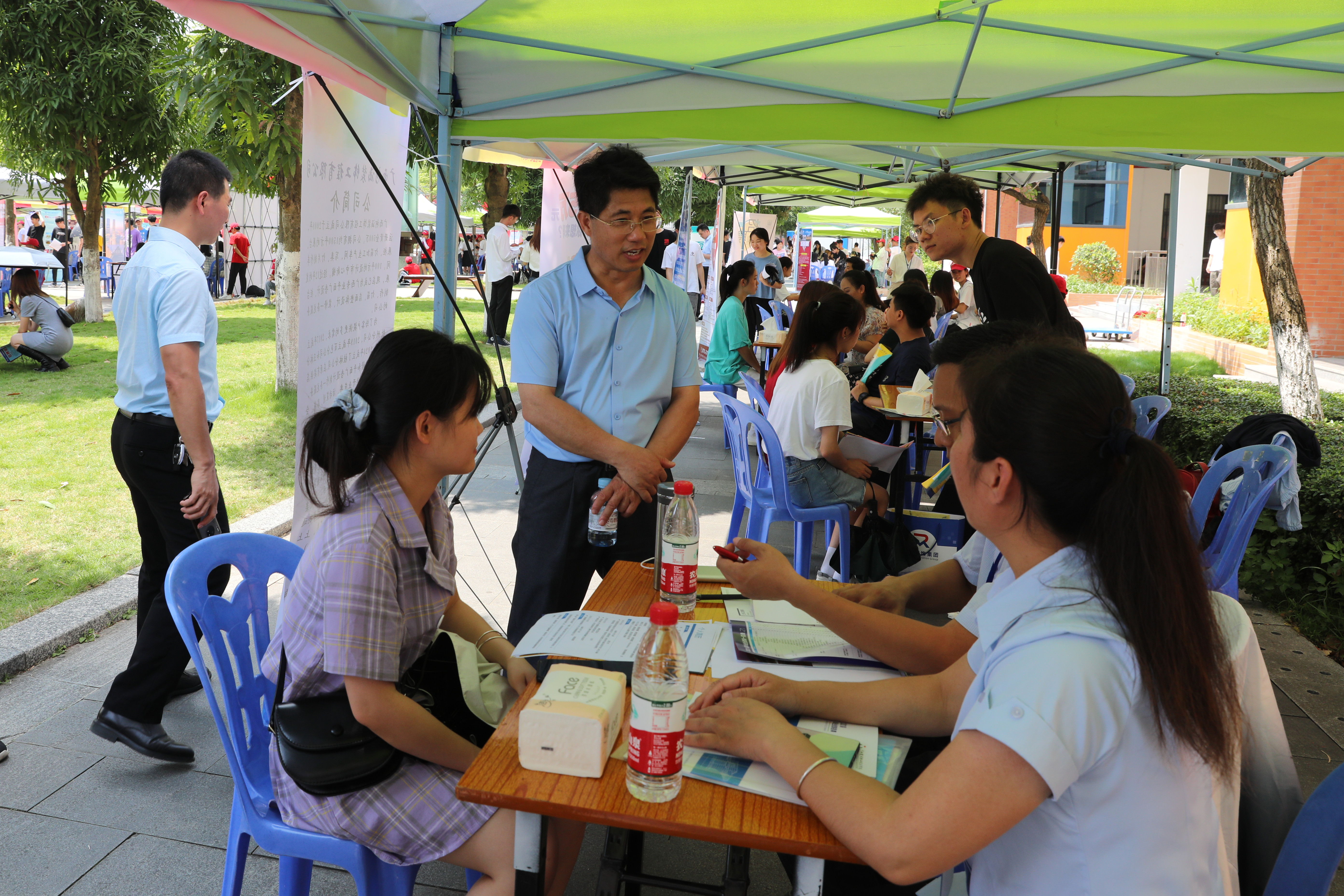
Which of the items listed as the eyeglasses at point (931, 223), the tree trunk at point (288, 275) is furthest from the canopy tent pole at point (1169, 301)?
the tree trunk at point (288, 275)

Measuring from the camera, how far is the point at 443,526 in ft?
6.72

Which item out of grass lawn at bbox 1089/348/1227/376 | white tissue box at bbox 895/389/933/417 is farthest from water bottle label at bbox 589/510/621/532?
→ grass lawn at bbox 1089/348/1227/376

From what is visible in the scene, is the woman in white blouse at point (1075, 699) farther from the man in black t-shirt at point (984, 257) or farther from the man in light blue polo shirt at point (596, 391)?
the man in black t-shirt at point (984, 257)

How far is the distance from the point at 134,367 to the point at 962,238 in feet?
10.6

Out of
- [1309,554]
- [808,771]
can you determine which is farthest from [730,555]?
[1309,554]

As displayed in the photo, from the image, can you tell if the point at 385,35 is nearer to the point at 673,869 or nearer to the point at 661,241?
the point at 673,869

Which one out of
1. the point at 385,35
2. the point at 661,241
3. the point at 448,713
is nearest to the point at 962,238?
the point at 385,35

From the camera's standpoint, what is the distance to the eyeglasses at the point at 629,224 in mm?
2797

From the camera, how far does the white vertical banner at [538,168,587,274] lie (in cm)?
571

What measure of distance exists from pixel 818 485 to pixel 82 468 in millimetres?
5209

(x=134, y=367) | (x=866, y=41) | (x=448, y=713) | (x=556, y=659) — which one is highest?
(x=866, y=41)

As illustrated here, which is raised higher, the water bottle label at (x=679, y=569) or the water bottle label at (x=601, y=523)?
the water bottle label at (x=679, y=569)

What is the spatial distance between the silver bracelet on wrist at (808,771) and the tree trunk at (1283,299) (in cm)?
663

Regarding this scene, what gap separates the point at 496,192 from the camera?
16.3 meters
